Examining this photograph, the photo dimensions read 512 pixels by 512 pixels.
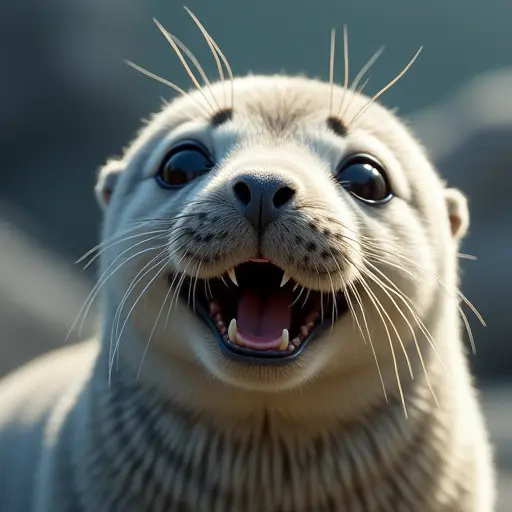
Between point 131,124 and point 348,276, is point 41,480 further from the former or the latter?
point 131,124

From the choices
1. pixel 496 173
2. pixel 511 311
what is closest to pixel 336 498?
pixel 511 311

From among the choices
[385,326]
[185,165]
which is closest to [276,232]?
[385,326]

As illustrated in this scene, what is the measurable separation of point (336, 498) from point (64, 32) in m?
6.72

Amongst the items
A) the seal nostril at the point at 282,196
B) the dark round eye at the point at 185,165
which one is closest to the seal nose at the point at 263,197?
the seal nostril at the point at 282,196

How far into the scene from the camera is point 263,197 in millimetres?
1881

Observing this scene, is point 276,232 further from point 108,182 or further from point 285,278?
point 108,182

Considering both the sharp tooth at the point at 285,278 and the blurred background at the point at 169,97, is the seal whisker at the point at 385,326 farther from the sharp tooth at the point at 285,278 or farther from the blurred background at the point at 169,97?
the blurred background at the point at 169,97

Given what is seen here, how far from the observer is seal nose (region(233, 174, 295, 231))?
74.1 inches

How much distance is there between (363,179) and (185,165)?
40 cm

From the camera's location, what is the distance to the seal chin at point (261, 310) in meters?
1.95

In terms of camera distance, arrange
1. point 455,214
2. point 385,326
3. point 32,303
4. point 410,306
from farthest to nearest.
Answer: point 32,303
point 455,214
point 410,306
point 385,326

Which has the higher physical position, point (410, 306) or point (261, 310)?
point (410, 306)

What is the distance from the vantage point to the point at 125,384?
2.32 meters

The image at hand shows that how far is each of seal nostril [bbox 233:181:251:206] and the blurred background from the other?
89.0 inches
